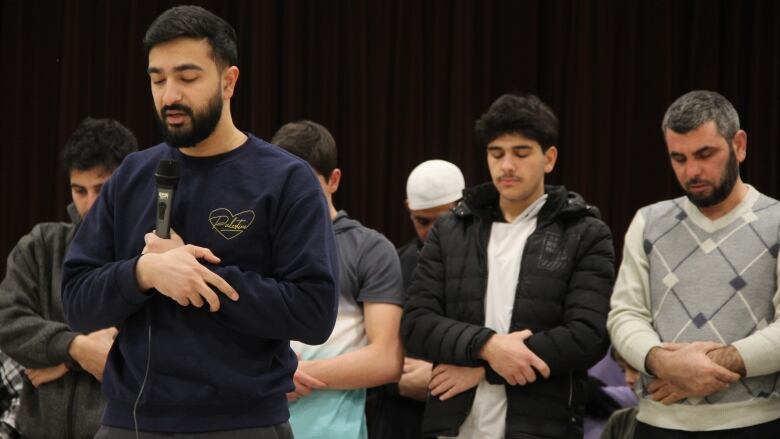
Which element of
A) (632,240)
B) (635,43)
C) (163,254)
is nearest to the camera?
(163,254)

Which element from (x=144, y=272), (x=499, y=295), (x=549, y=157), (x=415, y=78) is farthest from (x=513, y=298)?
(x=415, y=78)

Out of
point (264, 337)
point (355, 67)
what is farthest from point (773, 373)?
point (355, 67)

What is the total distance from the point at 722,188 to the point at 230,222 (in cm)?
166

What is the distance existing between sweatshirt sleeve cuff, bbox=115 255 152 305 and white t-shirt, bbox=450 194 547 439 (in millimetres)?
1401

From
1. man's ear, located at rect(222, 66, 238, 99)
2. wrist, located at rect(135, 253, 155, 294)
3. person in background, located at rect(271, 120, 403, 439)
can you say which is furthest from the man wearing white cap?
wrist, located at rect(135, 253, 155, 294)

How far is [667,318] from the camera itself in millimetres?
3201

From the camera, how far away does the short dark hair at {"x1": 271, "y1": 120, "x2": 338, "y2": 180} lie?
349cm

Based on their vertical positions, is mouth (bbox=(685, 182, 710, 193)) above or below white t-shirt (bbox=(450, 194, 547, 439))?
above

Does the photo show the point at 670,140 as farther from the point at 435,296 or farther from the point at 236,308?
the point at 236,308

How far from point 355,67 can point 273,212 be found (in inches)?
141

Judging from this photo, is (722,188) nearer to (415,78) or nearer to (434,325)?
(434,325)

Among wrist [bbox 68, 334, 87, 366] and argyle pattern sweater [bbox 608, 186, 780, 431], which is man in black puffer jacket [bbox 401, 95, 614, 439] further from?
wrist [bbox 68, 334, 87, 366]

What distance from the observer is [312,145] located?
3.51 m

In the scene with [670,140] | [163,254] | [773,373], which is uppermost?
[670,140]
